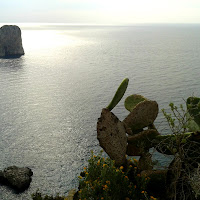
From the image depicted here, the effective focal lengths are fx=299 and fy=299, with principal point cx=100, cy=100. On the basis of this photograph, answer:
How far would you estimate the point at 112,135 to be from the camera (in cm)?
1111

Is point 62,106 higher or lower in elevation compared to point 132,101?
lower

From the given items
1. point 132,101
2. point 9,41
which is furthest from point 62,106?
point 9,41

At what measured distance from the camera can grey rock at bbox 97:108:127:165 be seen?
10.9m

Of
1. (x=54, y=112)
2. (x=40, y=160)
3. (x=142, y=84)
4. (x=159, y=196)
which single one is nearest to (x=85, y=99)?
(x=54, y=112)

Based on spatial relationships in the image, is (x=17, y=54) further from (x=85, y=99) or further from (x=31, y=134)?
(x=31, y=134)

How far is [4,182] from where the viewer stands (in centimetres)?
1451

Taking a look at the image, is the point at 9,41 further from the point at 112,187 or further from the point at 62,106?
the point at 112,187

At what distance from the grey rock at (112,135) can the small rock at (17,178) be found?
5.31 m

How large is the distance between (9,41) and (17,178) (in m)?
57.4

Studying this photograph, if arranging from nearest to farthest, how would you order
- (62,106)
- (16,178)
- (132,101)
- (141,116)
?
(141,116) < (132,101) < (16,178) < (62,106)

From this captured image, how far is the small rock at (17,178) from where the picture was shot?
14.1 m

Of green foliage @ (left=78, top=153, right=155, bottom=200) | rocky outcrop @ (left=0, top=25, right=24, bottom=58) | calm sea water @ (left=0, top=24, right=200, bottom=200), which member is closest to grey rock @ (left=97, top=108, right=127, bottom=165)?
green foliage @ (left=78, top=153, right=155, bottom=200)

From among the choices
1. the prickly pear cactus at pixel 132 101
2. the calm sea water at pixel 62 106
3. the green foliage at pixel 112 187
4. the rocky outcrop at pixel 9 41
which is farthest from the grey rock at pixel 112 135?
the rocky outcrop at pixel 9 41

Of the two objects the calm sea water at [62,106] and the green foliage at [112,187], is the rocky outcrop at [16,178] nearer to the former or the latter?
the calm sea water at [62,106]
